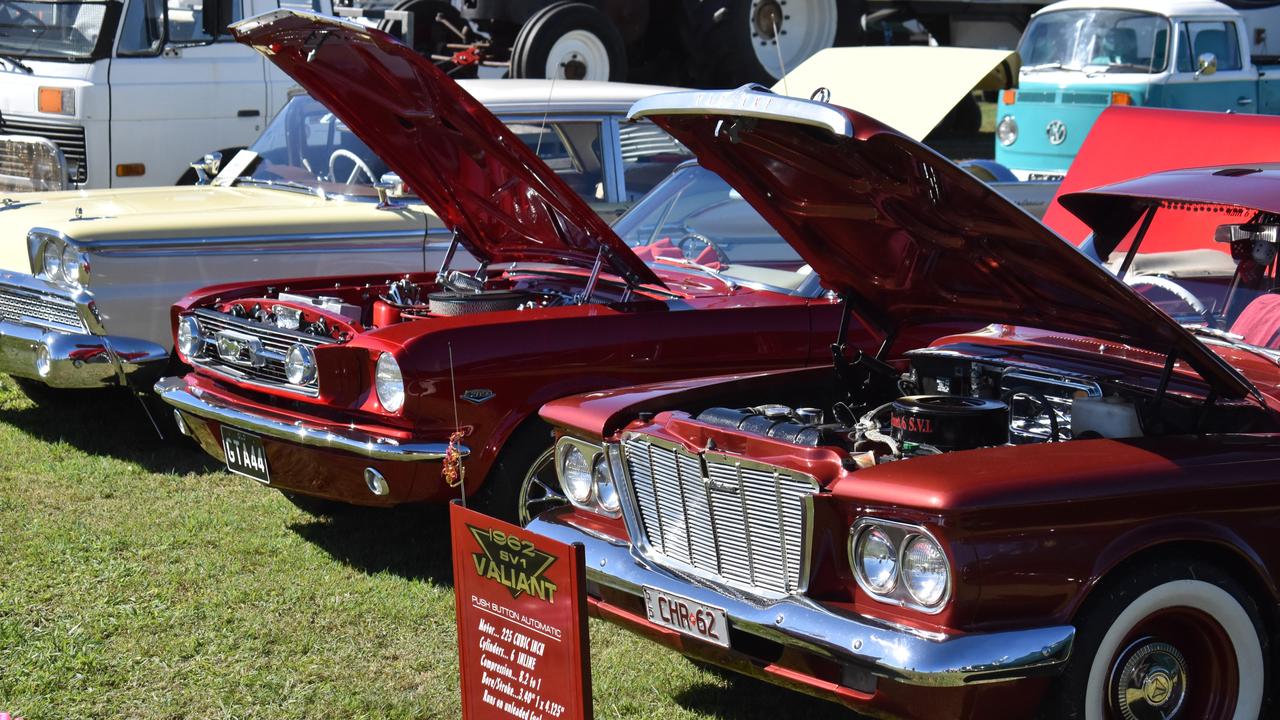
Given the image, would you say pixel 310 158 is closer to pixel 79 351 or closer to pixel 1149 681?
pixel 79 351

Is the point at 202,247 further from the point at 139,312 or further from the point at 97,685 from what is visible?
the point at 97,685

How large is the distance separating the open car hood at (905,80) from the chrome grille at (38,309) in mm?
3649

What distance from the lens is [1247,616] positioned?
10.8 ft

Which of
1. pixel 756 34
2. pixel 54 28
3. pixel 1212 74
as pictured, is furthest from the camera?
pixel 756 34

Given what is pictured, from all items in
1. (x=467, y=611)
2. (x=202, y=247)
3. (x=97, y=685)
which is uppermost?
(x=202, y=247)

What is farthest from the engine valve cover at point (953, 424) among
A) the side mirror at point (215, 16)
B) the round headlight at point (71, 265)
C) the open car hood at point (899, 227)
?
the side mirror at point (215, 16)

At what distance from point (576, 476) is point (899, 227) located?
3.70 ft

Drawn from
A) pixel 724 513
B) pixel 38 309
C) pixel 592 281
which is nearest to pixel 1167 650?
pixel 724 513

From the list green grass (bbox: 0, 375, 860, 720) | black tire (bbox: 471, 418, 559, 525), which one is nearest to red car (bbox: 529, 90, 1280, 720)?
green grass (bbox: 0, 375, 860, 720)

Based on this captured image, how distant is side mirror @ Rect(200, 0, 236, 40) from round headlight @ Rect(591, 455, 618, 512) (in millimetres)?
6158

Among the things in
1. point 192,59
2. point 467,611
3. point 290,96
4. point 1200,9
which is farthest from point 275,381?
point 1200,9

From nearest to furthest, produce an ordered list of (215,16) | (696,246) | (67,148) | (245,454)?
(245,454) < (696,246) < (215,16) < (67,148)

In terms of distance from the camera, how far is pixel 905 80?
26.3 ft

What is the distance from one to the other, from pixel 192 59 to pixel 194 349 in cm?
442
